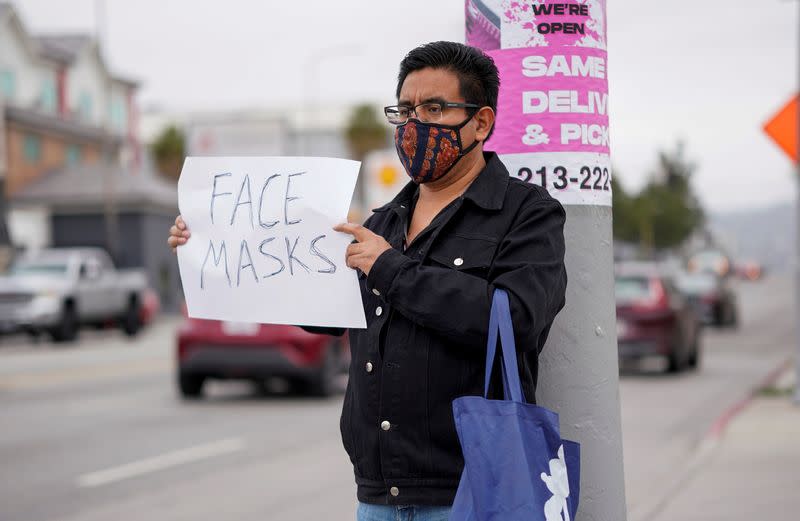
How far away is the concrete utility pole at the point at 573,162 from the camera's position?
3.55 m

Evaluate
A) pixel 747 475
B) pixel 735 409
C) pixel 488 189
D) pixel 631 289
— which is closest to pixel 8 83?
pixel 631 289

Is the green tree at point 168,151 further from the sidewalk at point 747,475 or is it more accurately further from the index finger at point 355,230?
the index finger at point 355,230

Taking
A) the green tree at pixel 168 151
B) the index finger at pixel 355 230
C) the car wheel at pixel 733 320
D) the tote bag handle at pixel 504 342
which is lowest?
the car wheel at pixel 733 320

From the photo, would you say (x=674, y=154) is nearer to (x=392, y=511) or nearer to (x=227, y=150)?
(x=227, y=150)

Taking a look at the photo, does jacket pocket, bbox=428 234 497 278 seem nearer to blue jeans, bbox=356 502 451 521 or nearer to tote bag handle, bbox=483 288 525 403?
tote bag handle, bbox=483 288 525 403

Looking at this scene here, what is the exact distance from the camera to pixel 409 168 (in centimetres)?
304

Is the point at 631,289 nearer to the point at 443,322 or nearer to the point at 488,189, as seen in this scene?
the point at 488,189

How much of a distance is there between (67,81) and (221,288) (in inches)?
2070

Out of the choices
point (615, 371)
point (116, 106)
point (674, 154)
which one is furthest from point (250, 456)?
point (674, 154)

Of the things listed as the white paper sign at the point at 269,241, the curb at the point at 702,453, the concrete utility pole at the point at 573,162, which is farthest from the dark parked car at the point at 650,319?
the white paper sign at the point at 269,241

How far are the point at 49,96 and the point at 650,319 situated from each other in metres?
39.6

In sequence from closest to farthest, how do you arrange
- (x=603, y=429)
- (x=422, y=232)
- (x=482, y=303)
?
(x=482, y=303)
(x=422, y=232)
(x=603, y=429)

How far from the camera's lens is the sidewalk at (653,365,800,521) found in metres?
Result: 7.07

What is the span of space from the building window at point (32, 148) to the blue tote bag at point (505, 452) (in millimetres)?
46341
